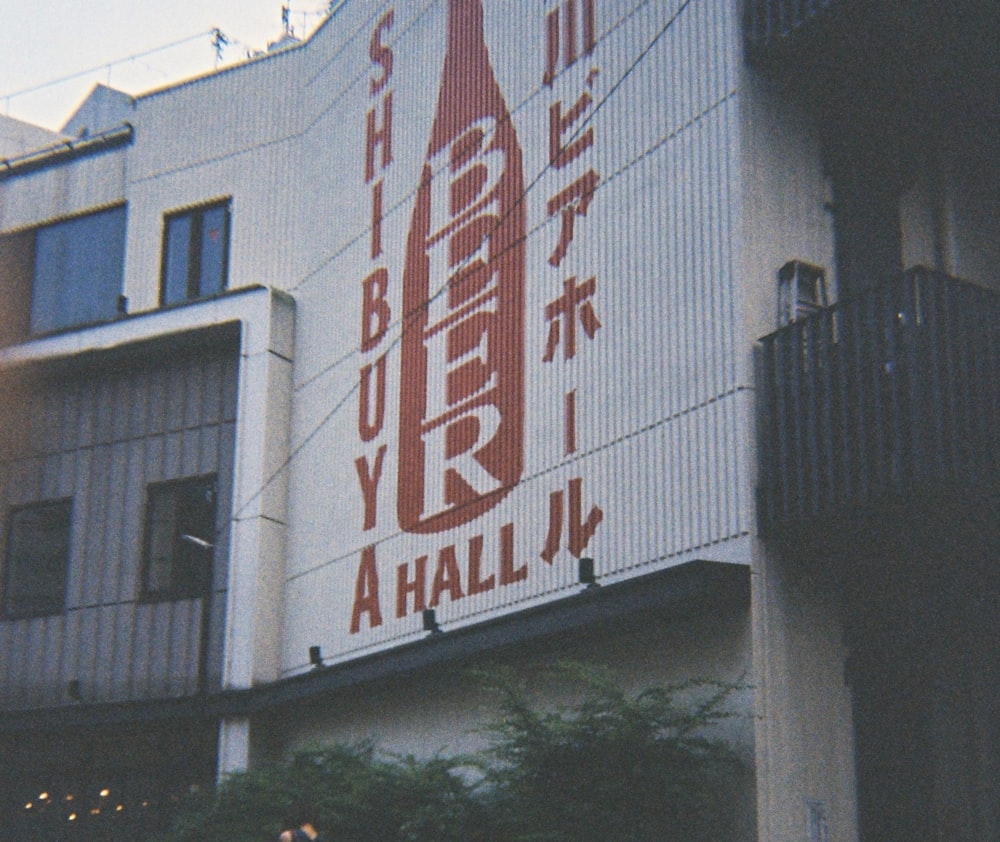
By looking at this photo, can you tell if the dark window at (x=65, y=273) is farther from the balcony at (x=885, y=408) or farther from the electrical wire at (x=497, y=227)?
the balcony at (x=885, y=408)

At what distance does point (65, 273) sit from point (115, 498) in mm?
4966

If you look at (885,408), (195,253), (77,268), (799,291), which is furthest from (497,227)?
(77,268)

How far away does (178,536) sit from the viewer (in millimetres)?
22016

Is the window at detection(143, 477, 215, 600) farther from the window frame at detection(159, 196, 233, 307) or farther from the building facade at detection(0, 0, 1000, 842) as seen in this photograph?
the window frame at detection(159, 196, 233, 307)

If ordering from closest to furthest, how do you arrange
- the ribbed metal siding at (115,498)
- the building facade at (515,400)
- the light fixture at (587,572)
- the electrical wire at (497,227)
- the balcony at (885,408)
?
the balcony at (885,408)
the building facade at (515,400)
the light fixture at (587,572)
the electrical wire at (497,227)
the ribbed metal siding at (115,498)

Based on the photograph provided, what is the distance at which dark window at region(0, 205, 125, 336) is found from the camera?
25.0 m

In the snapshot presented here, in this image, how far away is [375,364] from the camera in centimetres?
2008

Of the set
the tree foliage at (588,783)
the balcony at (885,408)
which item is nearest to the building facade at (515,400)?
the balcony at (885,408)

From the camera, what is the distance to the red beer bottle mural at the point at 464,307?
17.3 meters

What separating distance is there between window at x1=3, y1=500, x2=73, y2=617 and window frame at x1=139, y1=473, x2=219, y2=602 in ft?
5.35

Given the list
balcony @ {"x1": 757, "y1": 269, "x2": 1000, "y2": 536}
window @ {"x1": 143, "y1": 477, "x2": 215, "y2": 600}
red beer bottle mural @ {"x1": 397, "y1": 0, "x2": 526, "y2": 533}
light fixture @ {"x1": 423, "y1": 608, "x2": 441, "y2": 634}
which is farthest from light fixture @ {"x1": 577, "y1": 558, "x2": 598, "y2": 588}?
window @ {"x1": 143, "y1": 477, "x2": 215, "y2": 600}

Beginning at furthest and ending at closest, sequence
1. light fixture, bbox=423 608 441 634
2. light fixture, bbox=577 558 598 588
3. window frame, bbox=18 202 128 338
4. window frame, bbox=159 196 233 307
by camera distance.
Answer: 1. window frame, bbox=18 202 128 338
2. window frame, bbox=159 196 233 307
3. light fixture, bbox=423 608 441 634
4. light fixture, bbox=577 558 598 588

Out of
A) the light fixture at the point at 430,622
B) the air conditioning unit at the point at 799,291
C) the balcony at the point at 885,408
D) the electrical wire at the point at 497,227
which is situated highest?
the electrical wire at the point at 497,227

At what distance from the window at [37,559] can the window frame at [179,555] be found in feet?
5.35
